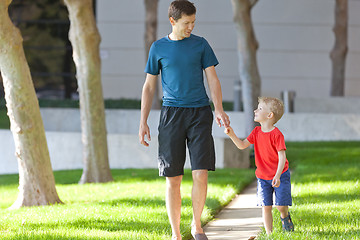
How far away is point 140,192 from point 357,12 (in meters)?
18.8

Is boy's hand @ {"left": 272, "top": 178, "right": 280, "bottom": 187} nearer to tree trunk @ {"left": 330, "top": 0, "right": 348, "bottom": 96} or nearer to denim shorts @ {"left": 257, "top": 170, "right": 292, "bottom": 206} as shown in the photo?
denim shorts @ {"left": 257, "top": 170, "right": 292, "bottom": 206}

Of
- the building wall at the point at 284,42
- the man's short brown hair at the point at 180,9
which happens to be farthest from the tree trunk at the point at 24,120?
the building wall at the point at 284,42

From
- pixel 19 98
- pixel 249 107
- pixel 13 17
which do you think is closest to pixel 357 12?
pixel 249 107

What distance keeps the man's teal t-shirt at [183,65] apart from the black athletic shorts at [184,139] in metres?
0.08

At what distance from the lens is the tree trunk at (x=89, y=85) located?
33.2 ft

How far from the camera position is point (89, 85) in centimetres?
1056

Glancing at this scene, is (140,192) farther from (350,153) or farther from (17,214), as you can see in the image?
(350,153)

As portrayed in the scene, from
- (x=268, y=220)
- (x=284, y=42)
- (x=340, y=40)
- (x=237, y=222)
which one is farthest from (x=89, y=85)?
(x=284, y=42)

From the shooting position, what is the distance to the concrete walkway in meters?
5.86

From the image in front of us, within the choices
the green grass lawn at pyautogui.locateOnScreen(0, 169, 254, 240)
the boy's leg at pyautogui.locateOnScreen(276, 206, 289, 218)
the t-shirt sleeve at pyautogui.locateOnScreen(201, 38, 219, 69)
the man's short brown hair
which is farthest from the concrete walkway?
the man's short brown hair

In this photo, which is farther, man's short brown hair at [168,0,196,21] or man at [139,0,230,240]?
man at [139,0,230,240]

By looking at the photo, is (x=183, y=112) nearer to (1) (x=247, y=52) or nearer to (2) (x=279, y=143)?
(2) (x=279, y=143)

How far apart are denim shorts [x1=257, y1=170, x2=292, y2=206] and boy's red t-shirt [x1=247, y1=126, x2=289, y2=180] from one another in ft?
0.20

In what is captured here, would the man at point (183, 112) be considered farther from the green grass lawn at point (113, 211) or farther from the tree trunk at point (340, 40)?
the tree trunk at point (340, 40)
